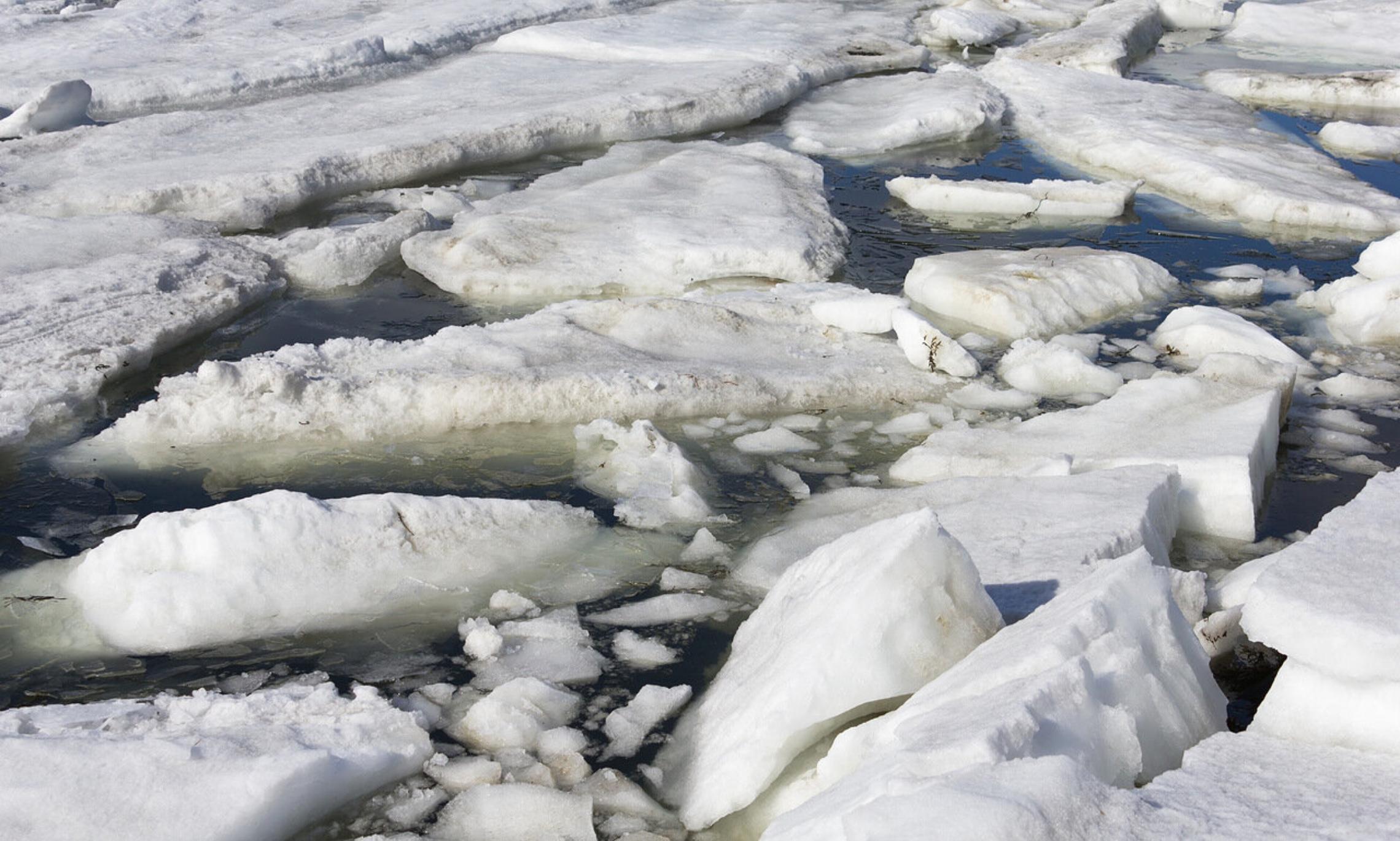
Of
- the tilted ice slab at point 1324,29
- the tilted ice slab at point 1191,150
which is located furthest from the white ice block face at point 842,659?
the tilted ice slab at point 1324,29

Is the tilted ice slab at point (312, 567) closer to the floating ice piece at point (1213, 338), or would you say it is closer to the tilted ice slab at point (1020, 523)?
the tilted ice slab at point (1020, 523)

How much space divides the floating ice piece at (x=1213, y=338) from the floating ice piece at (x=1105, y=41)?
6012 millimetres

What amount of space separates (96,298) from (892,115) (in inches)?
229

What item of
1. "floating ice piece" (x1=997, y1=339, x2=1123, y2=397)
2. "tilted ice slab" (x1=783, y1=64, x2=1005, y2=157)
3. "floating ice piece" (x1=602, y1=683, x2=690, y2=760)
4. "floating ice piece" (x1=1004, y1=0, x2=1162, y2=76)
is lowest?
"floating ice piece" (x1=997, y1=339, x2=1123, y2=397)

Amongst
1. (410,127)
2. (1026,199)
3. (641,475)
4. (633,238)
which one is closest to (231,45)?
(410,127)

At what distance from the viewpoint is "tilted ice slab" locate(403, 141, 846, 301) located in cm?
577

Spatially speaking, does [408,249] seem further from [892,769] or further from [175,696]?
[892,769]

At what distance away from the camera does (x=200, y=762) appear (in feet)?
7.89

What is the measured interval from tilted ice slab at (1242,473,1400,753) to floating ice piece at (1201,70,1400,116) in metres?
9.26

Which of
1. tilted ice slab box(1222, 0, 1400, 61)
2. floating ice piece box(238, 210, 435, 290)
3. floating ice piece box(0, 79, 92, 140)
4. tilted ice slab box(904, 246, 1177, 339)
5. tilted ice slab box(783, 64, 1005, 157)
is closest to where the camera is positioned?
tilted ice slab box(904, 246, 1177, 339)

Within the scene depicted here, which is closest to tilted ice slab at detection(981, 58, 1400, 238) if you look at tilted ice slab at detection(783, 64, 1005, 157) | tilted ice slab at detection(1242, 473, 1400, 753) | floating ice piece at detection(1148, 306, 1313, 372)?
tilted ice slab at detection(783, 64, 1005, 157)

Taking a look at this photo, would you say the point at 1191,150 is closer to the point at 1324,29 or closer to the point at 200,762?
the point at 1324,29

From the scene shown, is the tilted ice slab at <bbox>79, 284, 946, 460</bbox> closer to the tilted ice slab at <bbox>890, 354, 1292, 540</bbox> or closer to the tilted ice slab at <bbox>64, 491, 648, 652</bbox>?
the tilted ice slab at <bbox>890, 354, 1292, 540</bbox>

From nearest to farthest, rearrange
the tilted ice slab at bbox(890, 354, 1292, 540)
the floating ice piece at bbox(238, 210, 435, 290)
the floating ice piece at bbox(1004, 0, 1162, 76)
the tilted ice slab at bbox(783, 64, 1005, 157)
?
the tilted ice slab at bbox(890, 354, 1292, 540), the floating ice piece at bbox(238, 210, 435, 290), the tilted ice slab at bbox(783, 64, 1005, 157), the floating ice piece at bbox(1004, 0, 1162, 76)
